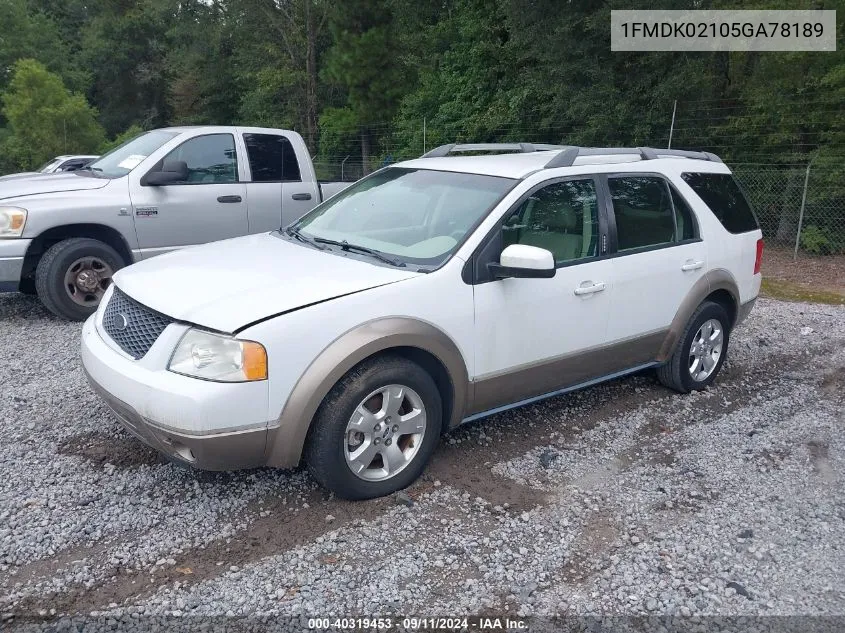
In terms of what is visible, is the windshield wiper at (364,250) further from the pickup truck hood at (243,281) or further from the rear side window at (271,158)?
the rear side window at (271,158)

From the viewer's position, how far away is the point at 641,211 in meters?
4.79

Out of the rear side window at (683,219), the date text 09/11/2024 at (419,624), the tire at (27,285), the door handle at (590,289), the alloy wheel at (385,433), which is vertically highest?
the rear side window at (683,219)

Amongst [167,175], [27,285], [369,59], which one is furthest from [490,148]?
[369,59]

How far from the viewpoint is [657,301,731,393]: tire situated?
518 centimetres

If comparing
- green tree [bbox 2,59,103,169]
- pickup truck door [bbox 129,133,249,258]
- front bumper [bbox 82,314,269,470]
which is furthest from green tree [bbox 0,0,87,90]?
front bumper [bbox 82,314,269,470]

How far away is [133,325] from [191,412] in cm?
74

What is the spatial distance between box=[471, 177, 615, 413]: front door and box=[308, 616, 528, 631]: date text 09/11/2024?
1.35m

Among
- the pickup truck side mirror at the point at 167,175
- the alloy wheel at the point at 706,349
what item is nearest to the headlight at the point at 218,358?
the alloy wheel at the point at 706,349

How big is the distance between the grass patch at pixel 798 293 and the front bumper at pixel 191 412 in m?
8.20

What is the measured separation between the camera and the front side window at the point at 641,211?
15.2 feet

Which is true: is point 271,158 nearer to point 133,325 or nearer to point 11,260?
point 11,260

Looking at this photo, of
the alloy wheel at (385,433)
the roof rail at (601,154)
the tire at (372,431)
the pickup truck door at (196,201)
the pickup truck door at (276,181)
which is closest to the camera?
the tire at (372,431)

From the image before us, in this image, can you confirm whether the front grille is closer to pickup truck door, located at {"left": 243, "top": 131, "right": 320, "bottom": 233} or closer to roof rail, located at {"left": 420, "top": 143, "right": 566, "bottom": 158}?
roof rail, located at {"left": 420, "top": 143, "right": 566, "bottom": 158}

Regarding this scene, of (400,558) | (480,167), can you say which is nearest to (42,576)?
(400,558)
